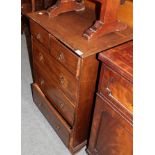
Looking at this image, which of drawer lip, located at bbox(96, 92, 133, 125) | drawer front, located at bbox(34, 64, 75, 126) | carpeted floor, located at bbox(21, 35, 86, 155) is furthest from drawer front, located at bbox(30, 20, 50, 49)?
carpeted floor, located at bbox(21, 35, 86, 155)

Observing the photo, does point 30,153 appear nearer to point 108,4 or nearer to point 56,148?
point 56,148

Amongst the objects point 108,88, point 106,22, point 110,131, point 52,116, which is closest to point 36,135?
point 52,116

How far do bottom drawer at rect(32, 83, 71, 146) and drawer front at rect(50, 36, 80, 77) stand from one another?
0.45m

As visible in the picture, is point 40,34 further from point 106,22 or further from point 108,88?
point 108,88

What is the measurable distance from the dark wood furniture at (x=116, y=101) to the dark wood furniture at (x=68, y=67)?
0.32ft

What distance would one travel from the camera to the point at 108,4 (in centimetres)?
105

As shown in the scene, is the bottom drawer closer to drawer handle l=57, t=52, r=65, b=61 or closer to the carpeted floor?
the carpeted floor

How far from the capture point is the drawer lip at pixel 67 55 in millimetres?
1026

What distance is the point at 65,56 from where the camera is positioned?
110 centimetres

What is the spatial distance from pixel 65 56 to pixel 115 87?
327 mm

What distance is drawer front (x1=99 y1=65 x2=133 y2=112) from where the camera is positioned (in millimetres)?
869

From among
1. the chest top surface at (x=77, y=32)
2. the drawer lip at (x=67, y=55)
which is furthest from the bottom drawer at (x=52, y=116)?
the chest top surface at (x=77, y=32)
